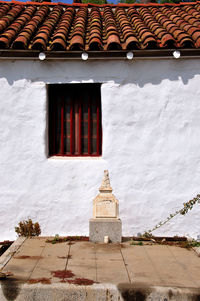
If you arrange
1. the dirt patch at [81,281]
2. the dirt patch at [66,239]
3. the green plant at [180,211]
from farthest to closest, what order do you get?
the green plant at [180,211] < the dirt patch at [66,239] < the dirt patch at [81,281]

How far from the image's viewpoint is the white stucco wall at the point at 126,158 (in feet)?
22.7

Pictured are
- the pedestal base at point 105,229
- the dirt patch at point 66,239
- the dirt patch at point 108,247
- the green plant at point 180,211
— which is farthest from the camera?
the green plant at point 180,211

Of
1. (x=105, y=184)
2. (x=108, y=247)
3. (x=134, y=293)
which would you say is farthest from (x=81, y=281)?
(x=105, y=184)

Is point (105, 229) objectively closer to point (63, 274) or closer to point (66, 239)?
point (66, 239)

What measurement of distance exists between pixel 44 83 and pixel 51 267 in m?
3.64

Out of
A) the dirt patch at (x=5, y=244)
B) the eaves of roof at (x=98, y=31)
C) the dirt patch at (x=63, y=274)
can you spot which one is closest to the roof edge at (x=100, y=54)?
the eaves of roof at (x=98, y=31)

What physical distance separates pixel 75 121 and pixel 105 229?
2.38 meters

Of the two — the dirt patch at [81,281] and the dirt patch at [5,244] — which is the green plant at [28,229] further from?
the dirt patch at [81,281]

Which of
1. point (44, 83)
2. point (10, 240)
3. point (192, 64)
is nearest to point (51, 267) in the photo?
point (10, 240)

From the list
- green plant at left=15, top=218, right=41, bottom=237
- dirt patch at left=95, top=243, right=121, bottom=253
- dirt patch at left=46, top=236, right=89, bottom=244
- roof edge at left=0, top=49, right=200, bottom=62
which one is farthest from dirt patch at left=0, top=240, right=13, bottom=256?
roof edge at left=0, top=49, right=200, bottom=62

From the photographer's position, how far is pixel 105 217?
6340 mm

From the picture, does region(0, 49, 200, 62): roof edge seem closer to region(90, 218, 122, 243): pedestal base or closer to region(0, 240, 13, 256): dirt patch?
region(90, 218, 122, 243): pedestal base

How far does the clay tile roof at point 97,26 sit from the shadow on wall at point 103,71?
0.32 meters

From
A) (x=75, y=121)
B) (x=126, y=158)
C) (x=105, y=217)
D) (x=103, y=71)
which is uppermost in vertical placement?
(x=103, y=71)
